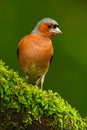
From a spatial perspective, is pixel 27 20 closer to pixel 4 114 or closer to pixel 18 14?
pixel 18 14

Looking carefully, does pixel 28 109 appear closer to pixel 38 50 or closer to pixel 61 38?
pixel 38 50

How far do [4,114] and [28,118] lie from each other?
0.14 m

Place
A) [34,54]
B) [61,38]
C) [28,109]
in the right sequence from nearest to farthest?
[28,109]
[34,54]
[61,38]

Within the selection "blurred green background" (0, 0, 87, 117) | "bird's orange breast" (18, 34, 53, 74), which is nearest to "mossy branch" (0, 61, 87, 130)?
"bird's orange breast" (18, 34, 53, 74)

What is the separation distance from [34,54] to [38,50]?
68 millimetres

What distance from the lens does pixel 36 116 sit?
392 cm

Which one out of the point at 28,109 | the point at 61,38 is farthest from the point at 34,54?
the point at 61,38

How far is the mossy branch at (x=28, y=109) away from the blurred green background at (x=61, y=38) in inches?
168

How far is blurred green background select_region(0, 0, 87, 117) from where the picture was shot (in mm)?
8750

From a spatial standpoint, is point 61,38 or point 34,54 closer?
point 34,54

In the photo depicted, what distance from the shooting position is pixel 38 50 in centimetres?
602

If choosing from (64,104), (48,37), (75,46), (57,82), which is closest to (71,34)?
(75,46)

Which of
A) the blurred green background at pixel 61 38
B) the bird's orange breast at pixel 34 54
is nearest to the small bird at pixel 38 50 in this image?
the bird's orange breast at pixel 34 54

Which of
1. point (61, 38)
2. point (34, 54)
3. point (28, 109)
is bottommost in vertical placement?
point (28, 109)
